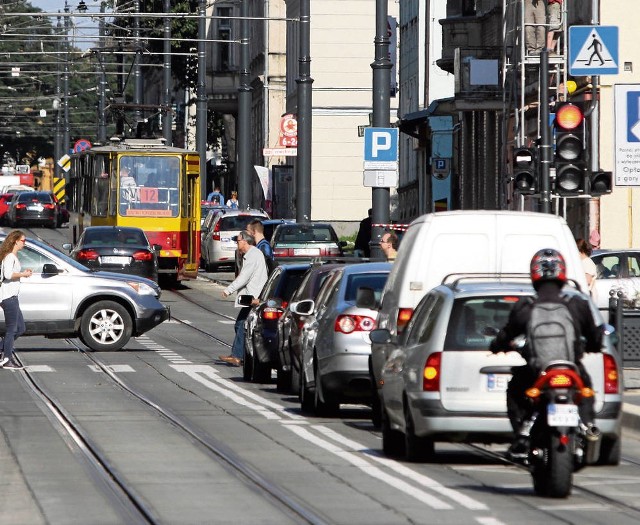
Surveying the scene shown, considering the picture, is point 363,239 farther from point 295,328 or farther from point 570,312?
point 570,312

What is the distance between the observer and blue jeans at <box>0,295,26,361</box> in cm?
2352

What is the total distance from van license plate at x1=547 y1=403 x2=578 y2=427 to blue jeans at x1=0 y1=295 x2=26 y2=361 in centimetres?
1353

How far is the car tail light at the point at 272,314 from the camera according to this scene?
69.5 feet

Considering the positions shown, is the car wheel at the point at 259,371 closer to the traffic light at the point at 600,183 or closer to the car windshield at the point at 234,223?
the traffic light at the point at 600,183

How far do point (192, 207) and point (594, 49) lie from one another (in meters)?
23.4

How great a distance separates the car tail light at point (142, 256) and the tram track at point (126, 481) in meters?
17.7

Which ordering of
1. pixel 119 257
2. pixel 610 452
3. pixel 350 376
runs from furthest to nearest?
pixel 119 257
pixel 350 376
pixel 610 452

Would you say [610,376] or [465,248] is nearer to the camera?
[610,376]

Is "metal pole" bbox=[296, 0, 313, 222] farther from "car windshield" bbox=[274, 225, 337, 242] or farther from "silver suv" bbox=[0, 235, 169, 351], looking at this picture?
"silver suv" bbox=[0, 235, 169, 351]

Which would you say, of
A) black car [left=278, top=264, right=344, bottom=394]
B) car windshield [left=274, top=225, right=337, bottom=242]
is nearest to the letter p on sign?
black car [left=278, top=264, right=344, bottom=394]

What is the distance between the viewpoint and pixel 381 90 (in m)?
31.4

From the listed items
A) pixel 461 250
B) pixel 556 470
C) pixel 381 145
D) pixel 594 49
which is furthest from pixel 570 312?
pixel 381 145

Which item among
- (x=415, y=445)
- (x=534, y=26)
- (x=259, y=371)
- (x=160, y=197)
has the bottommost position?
(x=259, y=371)

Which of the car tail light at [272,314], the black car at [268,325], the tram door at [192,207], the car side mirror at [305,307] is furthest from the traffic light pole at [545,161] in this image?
A: the tram door at [192,207]
